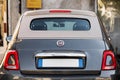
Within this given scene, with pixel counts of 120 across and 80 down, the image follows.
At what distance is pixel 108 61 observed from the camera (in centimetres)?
579

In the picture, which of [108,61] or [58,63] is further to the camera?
[108,61]

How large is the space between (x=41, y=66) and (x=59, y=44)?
364mm

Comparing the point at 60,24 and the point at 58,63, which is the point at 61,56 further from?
the point at 60,24

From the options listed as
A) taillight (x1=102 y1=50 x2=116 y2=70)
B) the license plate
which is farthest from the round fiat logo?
taillight (x1=102 y1=50 x2=116 y2=70)

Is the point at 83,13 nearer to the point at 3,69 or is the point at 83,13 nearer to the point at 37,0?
the point at 3,69

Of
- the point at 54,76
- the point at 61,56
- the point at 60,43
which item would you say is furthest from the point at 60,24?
the point at 54,76

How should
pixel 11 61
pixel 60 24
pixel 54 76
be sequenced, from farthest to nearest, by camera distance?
pixel 60 24 → pixel 11 61 → pixel 54 76

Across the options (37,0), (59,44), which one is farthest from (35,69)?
(37,0)

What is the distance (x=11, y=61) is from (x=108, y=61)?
1.25 metres

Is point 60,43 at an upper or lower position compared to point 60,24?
lower

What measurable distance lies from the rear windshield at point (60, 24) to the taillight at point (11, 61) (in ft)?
1.97

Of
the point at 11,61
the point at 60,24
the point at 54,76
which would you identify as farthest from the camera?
the point at 60,24

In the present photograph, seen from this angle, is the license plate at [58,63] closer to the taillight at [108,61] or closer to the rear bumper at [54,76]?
the rear bumper at [54,76]

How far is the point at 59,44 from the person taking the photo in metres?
5.73
